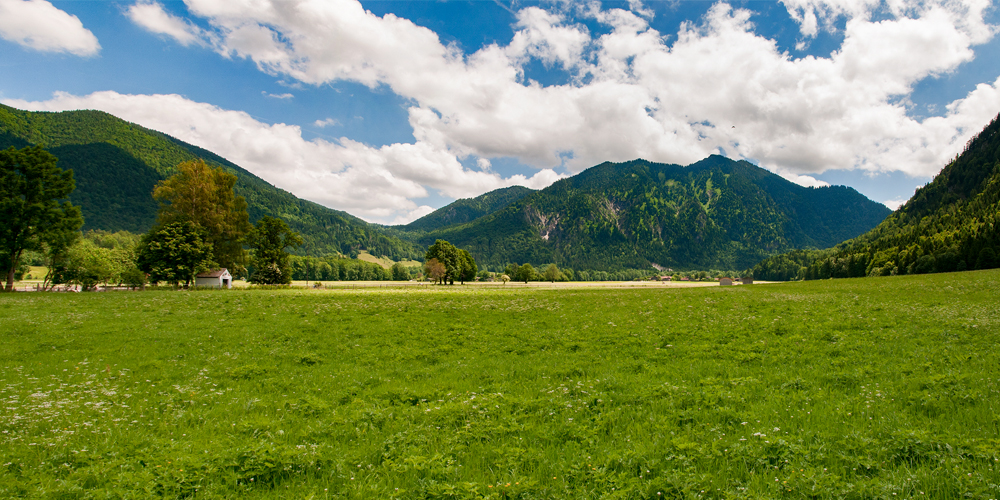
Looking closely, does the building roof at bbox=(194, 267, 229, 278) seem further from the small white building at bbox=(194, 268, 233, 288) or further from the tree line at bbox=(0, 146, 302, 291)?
the tree line at bbox=(0, 146, 302, 291)

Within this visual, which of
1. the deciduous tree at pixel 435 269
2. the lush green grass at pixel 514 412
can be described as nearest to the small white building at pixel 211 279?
the lush green grass at pixel 514 412

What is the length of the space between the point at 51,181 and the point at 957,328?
273 feet

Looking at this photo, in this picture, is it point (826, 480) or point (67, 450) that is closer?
point (826, 480)

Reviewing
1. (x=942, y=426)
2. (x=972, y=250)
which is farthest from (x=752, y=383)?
(x=972, y=250)

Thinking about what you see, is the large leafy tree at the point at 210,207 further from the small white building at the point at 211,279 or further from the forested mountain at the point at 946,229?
the forested mountain at the point at 946,229

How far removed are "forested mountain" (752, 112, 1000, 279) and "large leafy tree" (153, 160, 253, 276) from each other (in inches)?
5096

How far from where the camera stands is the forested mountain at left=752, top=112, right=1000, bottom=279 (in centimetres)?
6994

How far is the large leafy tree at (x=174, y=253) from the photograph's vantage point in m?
57.3

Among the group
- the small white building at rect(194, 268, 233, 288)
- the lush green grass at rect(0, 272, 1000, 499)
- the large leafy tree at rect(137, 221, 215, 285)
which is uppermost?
the large leafy tree at rect(137, 221, 215, 285)

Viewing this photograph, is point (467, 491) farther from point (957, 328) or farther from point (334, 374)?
point (957, 328)

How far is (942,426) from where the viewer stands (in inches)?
313

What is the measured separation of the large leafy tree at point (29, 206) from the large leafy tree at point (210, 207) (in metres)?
12.7

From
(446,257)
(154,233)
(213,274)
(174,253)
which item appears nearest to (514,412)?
(174,253)

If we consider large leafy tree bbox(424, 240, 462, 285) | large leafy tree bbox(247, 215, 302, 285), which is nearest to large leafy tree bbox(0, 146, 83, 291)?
large leafy tree bbox(247, 215, 302, 285)
